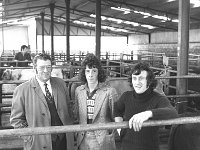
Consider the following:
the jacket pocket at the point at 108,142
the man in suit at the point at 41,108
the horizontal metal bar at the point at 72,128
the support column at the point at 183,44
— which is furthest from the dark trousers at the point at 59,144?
the support column at the point at 183,44

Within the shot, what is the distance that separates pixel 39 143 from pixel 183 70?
4.09m

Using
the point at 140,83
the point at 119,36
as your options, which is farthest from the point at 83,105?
the point at 119,36

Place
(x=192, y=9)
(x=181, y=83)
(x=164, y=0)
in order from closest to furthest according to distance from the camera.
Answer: (x=181, y=83)
(x=164, y=0)
(x=192, y=9)

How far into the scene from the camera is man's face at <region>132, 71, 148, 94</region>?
2059mm

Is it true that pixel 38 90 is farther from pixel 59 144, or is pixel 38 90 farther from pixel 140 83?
pixel 140 83

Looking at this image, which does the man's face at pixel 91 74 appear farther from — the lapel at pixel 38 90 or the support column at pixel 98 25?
the support column at pixel 98 25

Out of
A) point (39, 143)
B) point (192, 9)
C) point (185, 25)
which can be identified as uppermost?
point (192, 9)

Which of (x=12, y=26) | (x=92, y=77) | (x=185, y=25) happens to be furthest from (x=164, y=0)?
(x=12, y=26)

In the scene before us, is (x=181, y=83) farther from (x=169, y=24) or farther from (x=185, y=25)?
(x=169, y=24)

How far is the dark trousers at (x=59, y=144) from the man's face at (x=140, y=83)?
0.80m

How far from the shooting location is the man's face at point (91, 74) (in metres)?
2.41

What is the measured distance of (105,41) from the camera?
35.9 m

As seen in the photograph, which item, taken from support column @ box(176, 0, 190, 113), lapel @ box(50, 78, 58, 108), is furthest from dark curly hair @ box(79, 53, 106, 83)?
support column @ box(176, 0, 190, 113)

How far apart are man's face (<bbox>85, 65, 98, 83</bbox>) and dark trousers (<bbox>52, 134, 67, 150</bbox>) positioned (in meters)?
0.53
